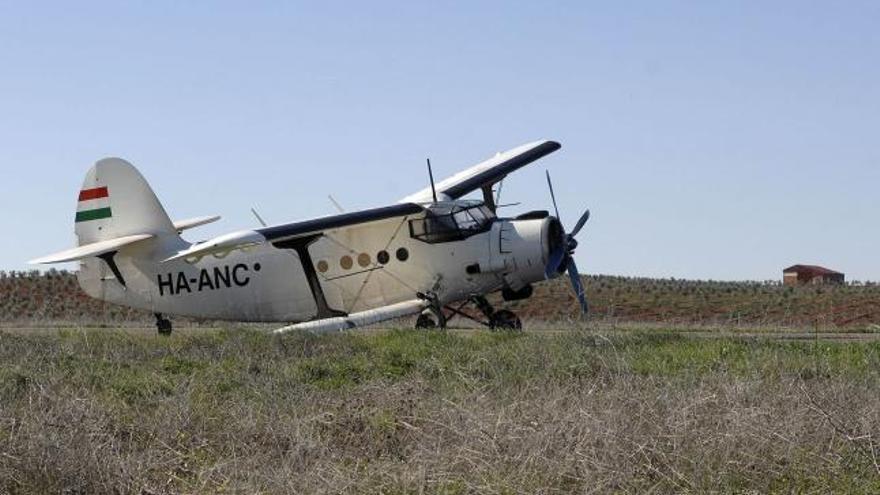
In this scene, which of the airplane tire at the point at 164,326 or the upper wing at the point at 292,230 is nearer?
the upper wing at the point at 292,230

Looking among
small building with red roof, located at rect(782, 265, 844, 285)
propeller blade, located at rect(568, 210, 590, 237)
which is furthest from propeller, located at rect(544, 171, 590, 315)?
small building with red roof, located at rect(782, 265, 844, 285)

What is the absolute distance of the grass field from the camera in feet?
30.1

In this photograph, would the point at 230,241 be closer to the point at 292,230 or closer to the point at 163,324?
the point at 292,230

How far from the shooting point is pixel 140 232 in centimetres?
3023

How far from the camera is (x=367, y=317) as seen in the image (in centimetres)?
2636

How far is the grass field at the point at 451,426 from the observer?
9164mm

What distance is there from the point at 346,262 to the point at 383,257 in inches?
34.2

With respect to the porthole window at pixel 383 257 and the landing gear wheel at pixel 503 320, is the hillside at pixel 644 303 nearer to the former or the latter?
the landing gear wheel at pixel 503 320

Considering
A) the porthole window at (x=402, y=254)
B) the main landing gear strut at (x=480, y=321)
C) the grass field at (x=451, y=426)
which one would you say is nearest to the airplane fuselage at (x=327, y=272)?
the porthole window at (x=402, y=254)

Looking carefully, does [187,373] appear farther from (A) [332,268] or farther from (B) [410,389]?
(A) [332,268]

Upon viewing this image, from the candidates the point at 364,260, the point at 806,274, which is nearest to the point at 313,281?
the point at 364,260

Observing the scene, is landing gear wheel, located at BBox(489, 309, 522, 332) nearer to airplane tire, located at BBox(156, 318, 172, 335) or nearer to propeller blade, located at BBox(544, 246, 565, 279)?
propeller blade, located at BBox(544, 246, 565, 279)

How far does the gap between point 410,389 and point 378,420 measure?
1.68 metres

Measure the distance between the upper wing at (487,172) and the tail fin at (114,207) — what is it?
5.65m
